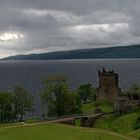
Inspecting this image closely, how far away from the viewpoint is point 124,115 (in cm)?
7538

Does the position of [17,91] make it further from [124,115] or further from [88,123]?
[124,115]

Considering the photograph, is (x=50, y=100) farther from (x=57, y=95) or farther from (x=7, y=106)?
(x=7, y=106)

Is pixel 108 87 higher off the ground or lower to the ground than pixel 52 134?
higher

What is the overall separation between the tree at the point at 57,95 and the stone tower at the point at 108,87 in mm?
15230

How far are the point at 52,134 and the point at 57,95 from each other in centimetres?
3396

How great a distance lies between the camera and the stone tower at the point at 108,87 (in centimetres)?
9456

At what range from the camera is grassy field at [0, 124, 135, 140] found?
148 ft

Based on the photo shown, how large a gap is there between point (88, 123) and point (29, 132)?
28.0m

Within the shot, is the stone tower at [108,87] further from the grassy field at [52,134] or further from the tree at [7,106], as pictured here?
the grassy field at [52,134]

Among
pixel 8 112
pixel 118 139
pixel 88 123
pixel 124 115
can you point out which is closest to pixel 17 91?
pixel 8 112

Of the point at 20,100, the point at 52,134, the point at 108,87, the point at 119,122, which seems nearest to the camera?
the point at 52,134

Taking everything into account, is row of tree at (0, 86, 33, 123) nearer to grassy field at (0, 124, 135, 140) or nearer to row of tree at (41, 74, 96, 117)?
row of tree at (41, 74, 96, 117)

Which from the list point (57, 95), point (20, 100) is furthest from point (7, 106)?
point (57, 95)

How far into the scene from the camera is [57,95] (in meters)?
81.3
